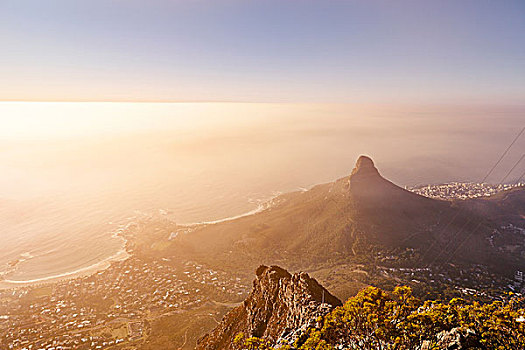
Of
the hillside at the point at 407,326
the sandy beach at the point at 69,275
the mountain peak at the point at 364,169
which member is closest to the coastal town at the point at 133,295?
the sandy beach at the point at 69,275

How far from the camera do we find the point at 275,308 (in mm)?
29797

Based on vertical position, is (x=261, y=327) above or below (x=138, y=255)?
above

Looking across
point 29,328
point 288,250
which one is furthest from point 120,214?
point 288,250

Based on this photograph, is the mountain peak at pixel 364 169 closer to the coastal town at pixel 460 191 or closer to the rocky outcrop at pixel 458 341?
the coastal town at pixel 460 191

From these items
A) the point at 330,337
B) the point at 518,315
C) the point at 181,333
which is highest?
the point at 518,315

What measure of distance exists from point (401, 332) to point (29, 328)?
6496 cm

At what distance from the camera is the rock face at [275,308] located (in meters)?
25.3

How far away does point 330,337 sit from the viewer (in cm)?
1786

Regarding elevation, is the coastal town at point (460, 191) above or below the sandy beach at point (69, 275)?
above

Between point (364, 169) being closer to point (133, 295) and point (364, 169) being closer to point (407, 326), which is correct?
point (133, 295)

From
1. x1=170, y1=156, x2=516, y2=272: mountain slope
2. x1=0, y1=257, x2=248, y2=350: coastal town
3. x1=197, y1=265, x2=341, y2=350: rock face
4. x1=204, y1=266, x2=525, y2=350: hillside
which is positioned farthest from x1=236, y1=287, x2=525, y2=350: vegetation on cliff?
x1=170, y1=156, x2=516, y2=272: mountain slope

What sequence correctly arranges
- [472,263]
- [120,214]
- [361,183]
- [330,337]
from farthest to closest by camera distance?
[120,214] < [361,183] < [472,263] < [330,337]

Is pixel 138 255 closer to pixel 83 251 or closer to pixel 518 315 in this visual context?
pixel 83 251

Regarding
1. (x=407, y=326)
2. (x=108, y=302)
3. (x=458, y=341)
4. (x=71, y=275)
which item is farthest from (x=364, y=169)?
(x=71, y=275)
